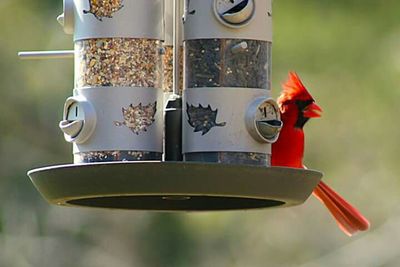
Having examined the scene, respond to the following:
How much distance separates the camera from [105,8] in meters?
5.36

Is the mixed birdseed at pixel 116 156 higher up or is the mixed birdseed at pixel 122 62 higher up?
the mixed birdseed at pixel 122 62

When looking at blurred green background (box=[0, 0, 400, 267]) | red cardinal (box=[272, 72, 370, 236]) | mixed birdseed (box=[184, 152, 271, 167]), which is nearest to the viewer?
mixed birdseed (box=[184, 152, 271, 167])

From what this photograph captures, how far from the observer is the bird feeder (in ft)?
17.3

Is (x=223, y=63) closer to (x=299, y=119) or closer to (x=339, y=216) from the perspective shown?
(x=299, y=119)

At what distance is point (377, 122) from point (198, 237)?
179cm

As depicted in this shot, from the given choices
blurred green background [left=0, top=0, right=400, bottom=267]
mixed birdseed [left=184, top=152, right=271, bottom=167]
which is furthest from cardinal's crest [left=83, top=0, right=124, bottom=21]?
blurred green background [left=0, top=0, right=400, bottom=267]

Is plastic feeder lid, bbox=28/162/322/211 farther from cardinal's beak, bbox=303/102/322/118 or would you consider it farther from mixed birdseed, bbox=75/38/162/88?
cardinal's beak, bbox=303/102/322/118

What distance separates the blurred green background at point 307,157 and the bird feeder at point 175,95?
618 cm

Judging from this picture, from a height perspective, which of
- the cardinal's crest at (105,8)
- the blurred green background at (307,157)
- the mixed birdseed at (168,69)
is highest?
the cardinal's crest at (105,8)

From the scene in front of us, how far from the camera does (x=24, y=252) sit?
11758 mm

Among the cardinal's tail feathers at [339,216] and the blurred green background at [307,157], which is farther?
the blurred green background at [307,157]

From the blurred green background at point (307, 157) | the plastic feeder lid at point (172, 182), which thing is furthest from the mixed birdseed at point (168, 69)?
the blurred green background at point (307, 157)

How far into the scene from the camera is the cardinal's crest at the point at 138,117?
530 centimetres

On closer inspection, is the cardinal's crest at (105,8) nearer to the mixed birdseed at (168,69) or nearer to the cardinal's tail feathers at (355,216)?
the mixed birdseed at (168,69)
